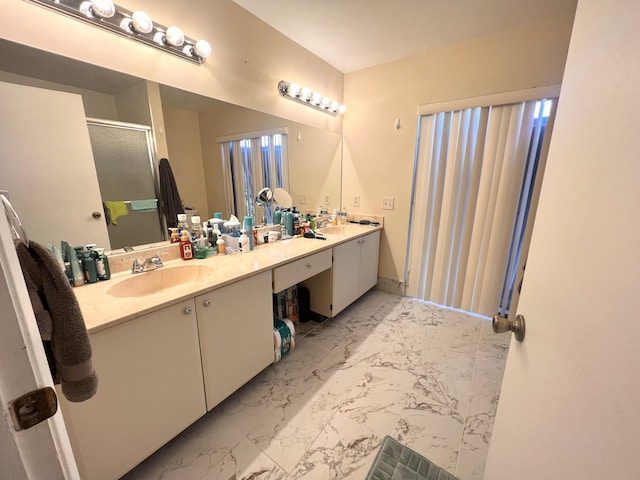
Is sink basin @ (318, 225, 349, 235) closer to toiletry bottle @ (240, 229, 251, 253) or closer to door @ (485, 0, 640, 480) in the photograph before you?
toiletry bottle @ (240, 229, 251, 253)

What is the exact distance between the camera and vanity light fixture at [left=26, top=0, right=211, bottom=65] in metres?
1.03

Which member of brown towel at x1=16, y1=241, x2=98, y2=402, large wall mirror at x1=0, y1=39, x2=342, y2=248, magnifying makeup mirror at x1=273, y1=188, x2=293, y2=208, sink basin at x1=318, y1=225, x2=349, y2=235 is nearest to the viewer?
brown towel at x1=16, y1=241, x2=98, y2=402

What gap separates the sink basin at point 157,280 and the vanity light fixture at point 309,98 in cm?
156

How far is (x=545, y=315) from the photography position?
20.6 inches

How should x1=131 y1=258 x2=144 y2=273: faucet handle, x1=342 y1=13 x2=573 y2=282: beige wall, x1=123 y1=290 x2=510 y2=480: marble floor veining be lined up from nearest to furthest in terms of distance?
x1=123 y1=290 x2=510 y2=480: marble floor veining → x1=131 y1=258 x2=144 y2=273: faucet handle → x1=342 y1=13 x2=573 y2=282: beige wall

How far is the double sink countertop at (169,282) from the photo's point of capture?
0.89m

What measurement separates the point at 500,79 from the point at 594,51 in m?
1.91

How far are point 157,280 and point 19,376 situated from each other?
1.02 metres

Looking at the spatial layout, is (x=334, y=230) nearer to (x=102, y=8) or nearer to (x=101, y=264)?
(x=101, y=264)

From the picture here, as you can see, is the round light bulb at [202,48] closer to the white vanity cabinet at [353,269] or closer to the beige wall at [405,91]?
the white vanity cabinet at [353,269]

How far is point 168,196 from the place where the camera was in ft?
4.63

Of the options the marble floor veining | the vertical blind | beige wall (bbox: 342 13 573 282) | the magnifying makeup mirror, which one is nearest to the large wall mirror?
the magnifying makeup mirror

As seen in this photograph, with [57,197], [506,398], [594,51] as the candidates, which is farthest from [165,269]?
[594,51]

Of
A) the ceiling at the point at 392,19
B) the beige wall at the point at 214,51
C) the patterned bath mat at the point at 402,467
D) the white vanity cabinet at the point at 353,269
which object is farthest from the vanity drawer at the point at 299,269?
the ceiling at the point at 392,19
